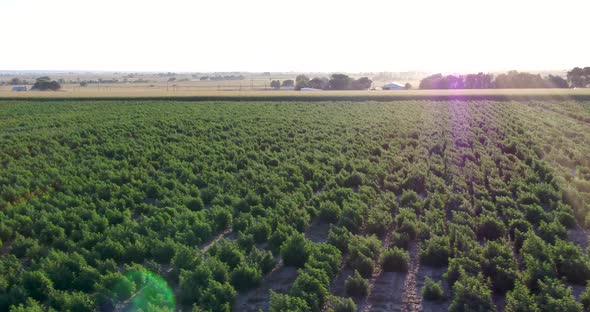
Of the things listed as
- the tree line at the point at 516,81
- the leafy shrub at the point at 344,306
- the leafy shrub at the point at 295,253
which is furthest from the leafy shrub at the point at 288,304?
the tree line at the point at 516,81

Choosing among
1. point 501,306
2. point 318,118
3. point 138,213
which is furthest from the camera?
point 318,118

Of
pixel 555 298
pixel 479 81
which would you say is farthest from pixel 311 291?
pixel 479 81

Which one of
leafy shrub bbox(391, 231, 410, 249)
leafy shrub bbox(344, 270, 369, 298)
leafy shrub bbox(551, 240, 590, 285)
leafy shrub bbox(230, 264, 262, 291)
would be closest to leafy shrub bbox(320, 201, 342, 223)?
leafy shrub bbox(391, 231, 410, 249)

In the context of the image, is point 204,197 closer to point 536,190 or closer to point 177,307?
point 177,307

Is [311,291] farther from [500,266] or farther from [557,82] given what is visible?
[557,82]

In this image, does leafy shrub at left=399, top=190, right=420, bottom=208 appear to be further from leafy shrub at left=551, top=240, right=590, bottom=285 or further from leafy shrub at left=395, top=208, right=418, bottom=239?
leafy shrub at left=551, top=240, right=590, bottom=285

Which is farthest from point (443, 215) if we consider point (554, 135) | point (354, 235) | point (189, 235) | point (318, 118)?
point (318, 118)

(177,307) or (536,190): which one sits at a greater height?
(536,190)

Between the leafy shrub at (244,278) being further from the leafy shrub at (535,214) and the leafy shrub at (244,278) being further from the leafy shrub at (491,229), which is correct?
the leafy shrub at (535,214)
